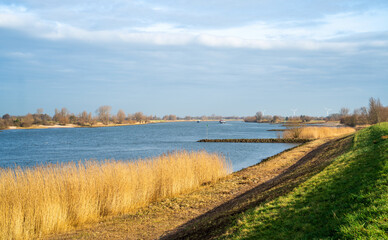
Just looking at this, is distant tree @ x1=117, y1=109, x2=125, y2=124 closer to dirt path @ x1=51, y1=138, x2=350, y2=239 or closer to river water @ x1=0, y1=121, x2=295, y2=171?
river water @ x1=0, y1=121, x2=295, y2=171

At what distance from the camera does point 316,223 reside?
244 inches

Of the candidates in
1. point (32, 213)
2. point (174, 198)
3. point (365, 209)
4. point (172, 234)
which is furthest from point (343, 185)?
point (32, 213)

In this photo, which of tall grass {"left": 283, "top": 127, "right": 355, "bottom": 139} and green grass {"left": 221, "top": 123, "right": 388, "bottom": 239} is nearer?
A: green grass {"left": 221, "top": 123, "right": 388, "bottom": 239}

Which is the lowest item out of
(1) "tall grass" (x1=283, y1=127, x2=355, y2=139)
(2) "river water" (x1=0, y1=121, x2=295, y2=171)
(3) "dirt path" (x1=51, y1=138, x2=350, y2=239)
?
(2) "river water" (x1=0, y1=121, x2=295, y2=171)

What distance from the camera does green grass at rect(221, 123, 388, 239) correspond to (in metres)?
5.44

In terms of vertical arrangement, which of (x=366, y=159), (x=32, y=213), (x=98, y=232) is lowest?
(x=98, y=232)

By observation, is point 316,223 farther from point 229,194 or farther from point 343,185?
point 229,194

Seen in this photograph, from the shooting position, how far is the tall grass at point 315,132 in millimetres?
47213

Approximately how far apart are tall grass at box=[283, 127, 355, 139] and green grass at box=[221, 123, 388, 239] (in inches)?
1579

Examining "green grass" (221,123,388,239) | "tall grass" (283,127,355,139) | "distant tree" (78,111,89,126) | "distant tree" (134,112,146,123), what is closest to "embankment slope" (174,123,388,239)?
"green grass" (221,123,388,239)

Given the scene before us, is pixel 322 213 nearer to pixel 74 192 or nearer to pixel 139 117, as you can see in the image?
pixel 74 192

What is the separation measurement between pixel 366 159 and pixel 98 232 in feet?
28.9

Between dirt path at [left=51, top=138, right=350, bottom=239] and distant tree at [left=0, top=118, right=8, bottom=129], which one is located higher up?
distant tree at [left=0, top=118, right=8, bottom=129]

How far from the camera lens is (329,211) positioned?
6.57m
